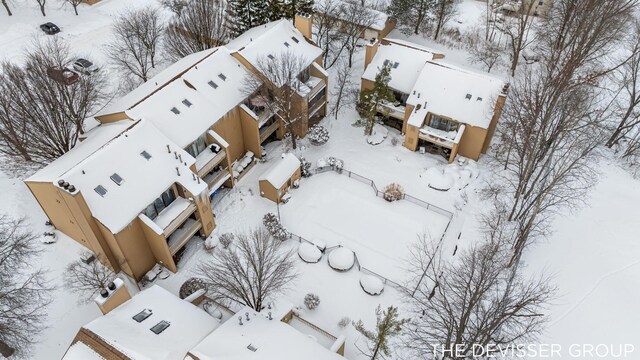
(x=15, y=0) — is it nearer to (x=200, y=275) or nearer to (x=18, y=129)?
(x=18, y=129)

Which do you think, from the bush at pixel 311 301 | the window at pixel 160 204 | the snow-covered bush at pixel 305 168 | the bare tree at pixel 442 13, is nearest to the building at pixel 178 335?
the bush at pixel 311 301

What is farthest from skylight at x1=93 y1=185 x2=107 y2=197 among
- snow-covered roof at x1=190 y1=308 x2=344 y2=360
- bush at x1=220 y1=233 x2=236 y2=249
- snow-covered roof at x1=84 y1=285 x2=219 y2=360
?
snow-covered roof at x1=190 y1=308 x2=344 y2=360

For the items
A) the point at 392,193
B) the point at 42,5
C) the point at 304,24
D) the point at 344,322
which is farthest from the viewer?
the point at 42,5

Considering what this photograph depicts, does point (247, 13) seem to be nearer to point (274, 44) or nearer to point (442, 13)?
point (274, 44)

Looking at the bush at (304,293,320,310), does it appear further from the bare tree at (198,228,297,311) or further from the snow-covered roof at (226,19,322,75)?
the snow-covered roof at (226,19,322,75)

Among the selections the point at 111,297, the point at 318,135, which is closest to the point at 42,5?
the point at 318,135

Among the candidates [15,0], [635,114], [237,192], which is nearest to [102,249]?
[237,192]

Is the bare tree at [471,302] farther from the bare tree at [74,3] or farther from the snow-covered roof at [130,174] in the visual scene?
the bare tree at [74,3]
